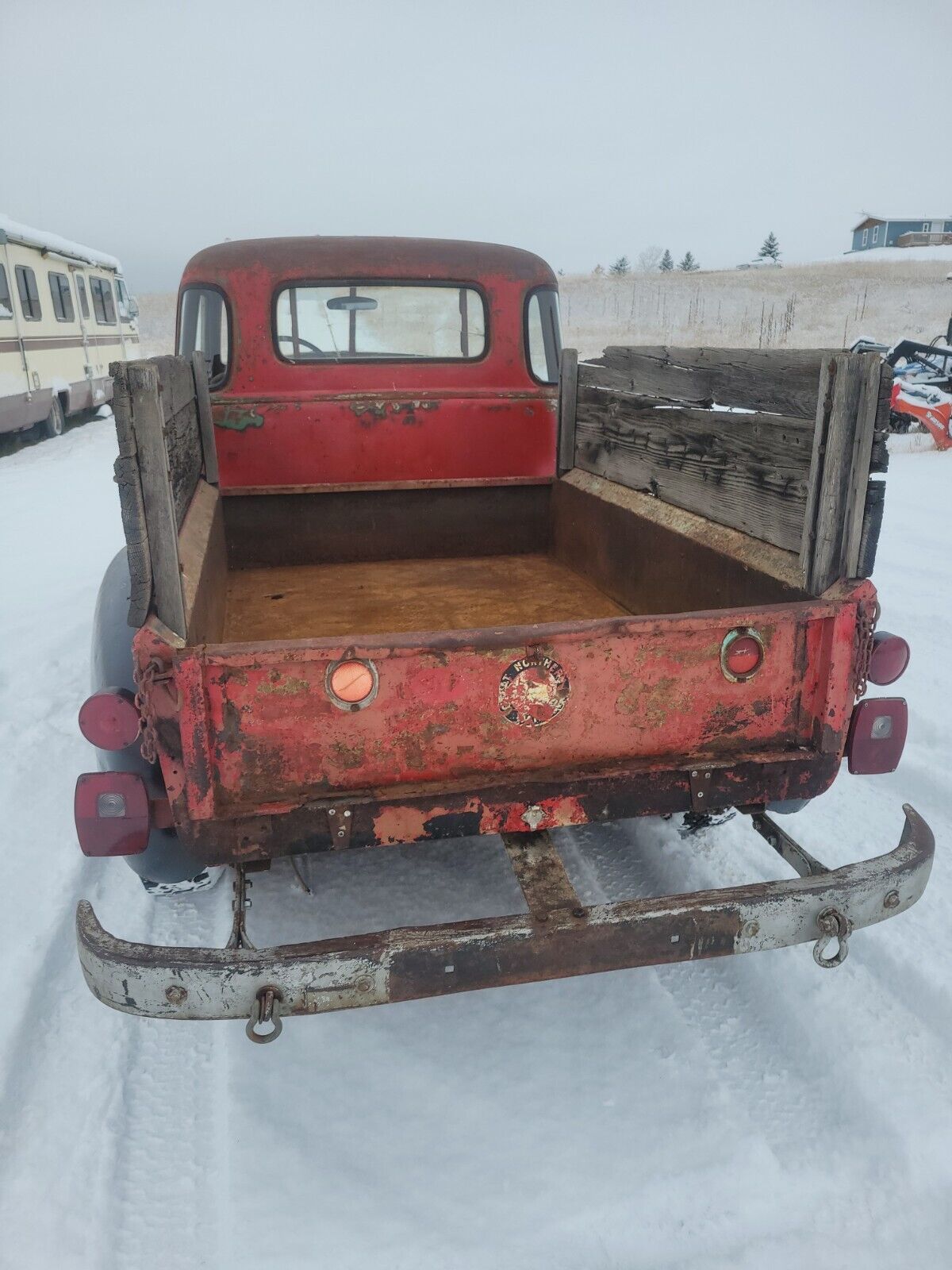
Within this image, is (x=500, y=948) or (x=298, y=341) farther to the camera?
(x=298, y=341)

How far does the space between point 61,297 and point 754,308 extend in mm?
33828

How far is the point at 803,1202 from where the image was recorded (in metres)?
1.96

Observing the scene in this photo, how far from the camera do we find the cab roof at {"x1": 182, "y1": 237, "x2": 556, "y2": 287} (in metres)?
4.13

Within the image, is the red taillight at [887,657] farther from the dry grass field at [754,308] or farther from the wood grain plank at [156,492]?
the dry grass field at [754,308]

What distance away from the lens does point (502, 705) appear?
7.02 feet

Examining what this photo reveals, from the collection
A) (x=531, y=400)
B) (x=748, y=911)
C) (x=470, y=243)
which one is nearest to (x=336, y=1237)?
(x=748, y=911)

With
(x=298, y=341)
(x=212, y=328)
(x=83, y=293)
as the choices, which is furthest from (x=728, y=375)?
(x=83, y=293)

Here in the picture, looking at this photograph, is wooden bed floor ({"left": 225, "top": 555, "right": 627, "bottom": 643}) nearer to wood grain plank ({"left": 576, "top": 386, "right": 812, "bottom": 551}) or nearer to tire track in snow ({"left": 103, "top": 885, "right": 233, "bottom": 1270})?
wood grain plank ({"left": 576, "top": 386, "right": 812, "bottom": 551})

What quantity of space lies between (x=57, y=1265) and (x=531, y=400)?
3801mm

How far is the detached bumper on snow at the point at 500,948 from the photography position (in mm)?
1896

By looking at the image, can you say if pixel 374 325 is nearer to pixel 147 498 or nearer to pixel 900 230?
pixel 147 498

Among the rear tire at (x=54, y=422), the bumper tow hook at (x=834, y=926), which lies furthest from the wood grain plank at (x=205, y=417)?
the rear tire at (x=54, y=422)

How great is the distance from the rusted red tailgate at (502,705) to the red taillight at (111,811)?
0.56ft

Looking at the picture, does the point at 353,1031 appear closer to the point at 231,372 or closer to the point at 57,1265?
the point at 57,1265
